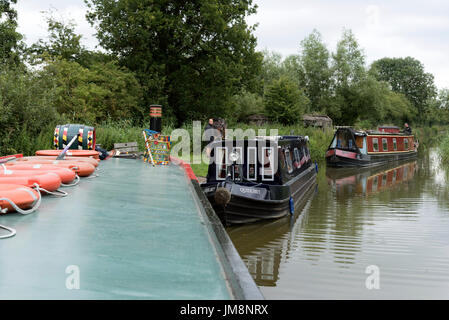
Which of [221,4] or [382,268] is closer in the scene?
[382,268]

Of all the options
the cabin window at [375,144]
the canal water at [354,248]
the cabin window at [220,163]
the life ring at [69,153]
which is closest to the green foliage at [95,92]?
the life ring at [69,153]

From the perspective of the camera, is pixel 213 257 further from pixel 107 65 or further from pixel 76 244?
pixel 107 65

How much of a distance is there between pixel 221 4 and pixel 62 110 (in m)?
9.83

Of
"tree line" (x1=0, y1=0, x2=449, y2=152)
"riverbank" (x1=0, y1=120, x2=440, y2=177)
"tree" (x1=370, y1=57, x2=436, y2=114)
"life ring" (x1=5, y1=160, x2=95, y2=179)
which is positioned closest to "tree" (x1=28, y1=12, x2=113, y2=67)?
"tree line" (x1=0, y1=0, x2=449, y2=152)

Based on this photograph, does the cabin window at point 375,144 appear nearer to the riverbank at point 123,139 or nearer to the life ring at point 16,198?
the riverbank at point 123,139

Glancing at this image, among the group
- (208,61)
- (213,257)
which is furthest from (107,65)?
(213,257)

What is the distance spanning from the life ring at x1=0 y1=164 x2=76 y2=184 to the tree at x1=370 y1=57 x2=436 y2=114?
59901mm

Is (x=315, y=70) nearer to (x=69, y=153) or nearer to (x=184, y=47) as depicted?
(x=184, y=47)

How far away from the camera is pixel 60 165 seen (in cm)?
573

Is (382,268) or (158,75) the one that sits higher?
(158,75)

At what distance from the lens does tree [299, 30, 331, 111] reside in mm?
36906

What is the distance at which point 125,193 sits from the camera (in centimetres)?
557

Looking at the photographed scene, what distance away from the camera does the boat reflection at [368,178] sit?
1426 cm

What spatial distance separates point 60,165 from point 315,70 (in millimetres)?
33814
